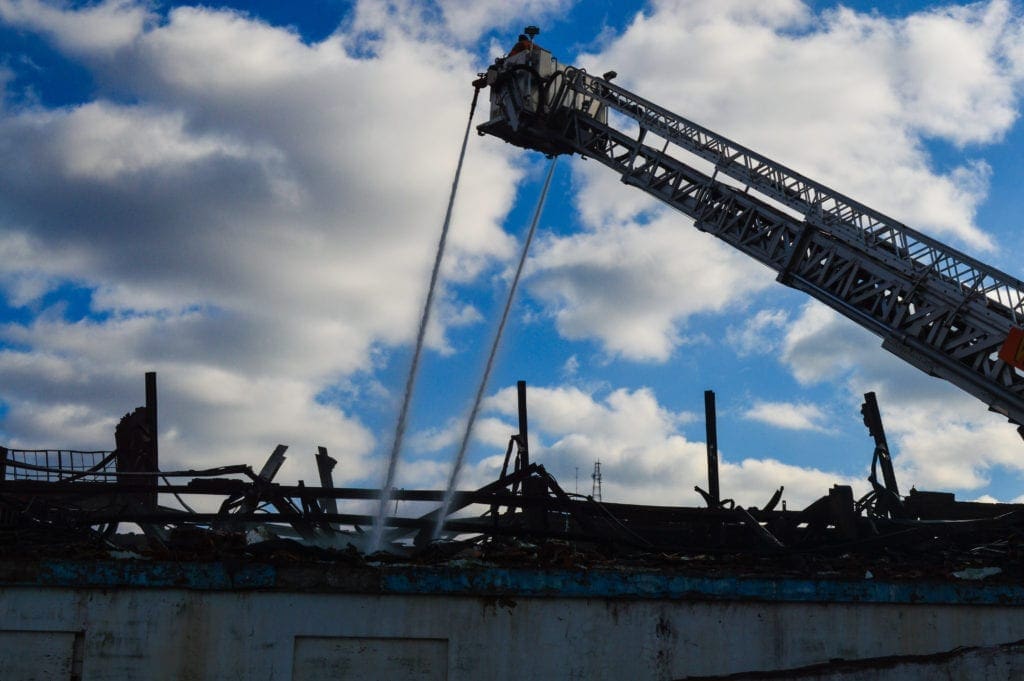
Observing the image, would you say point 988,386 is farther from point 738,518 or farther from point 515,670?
point 515,670

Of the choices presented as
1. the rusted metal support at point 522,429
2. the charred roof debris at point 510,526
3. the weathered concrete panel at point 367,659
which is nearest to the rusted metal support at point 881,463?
the charred roof debris at point 510,526

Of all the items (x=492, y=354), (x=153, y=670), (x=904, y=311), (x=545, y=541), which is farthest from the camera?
(x=492, y=354)

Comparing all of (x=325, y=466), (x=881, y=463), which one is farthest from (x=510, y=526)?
(x=881, y=463)

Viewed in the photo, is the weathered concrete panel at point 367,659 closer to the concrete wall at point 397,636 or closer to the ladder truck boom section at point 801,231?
the concrete wall at point 397,636

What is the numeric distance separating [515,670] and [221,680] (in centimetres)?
272

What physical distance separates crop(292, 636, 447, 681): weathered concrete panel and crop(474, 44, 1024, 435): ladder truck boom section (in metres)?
11.8

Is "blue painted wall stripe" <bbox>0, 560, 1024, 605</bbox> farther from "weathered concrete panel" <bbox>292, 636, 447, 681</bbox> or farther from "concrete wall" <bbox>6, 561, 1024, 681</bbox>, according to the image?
"weathered concrete panel" <bbox>292, 636, 447, 681</bbox>

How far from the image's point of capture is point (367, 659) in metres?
9.60

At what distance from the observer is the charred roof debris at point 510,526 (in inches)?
471

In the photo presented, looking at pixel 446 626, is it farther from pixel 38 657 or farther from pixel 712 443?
pixel 712 443

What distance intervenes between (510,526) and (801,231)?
9174 mm

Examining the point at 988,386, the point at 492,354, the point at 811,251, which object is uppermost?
the point at 811,251

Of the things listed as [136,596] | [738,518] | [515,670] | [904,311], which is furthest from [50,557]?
[904,311]

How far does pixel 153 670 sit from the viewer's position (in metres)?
9.20
